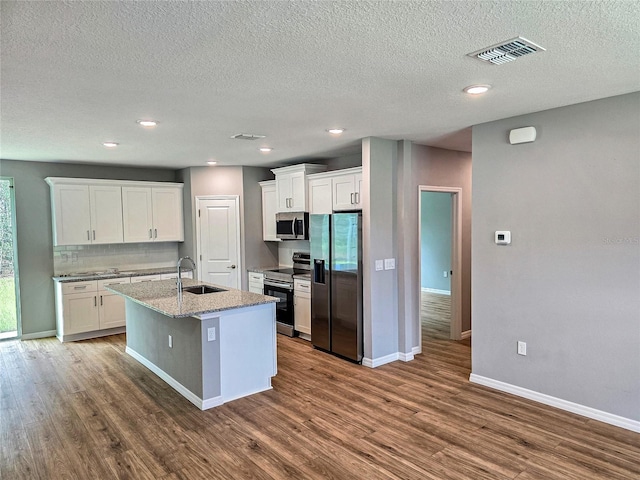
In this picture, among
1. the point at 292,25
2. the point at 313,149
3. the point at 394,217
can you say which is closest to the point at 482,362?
the point at 394,217

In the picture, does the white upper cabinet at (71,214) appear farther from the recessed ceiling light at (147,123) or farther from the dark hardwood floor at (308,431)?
the recessed ceiling light at (147,123)

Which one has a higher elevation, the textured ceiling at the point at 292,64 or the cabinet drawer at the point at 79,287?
the textured ceiling at the point at 292,64

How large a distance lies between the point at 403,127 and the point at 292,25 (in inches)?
96.4

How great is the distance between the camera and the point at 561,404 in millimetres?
3586

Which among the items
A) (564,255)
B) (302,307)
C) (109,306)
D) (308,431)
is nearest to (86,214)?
(109,306)

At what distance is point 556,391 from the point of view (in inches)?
143

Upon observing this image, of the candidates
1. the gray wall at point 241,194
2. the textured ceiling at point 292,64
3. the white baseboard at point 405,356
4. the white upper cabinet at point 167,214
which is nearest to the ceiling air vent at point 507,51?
the textured ceiling at point 292,64

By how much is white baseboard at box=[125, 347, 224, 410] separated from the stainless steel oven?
77.9 inches

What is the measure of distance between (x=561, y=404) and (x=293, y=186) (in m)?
4.16

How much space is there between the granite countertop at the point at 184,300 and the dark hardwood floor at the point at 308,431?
36.5 inches

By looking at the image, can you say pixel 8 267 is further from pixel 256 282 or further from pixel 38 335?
pixel 256 282

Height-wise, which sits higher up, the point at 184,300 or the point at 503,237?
the point at 503,237

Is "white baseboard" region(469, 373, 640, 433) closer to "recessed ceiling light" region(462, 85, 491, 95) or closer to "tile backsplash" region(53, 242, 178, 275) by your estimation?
"recessed ceiling light" region(462, 85, 491, 95)

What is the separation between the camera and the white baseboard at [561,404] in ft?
10.6
